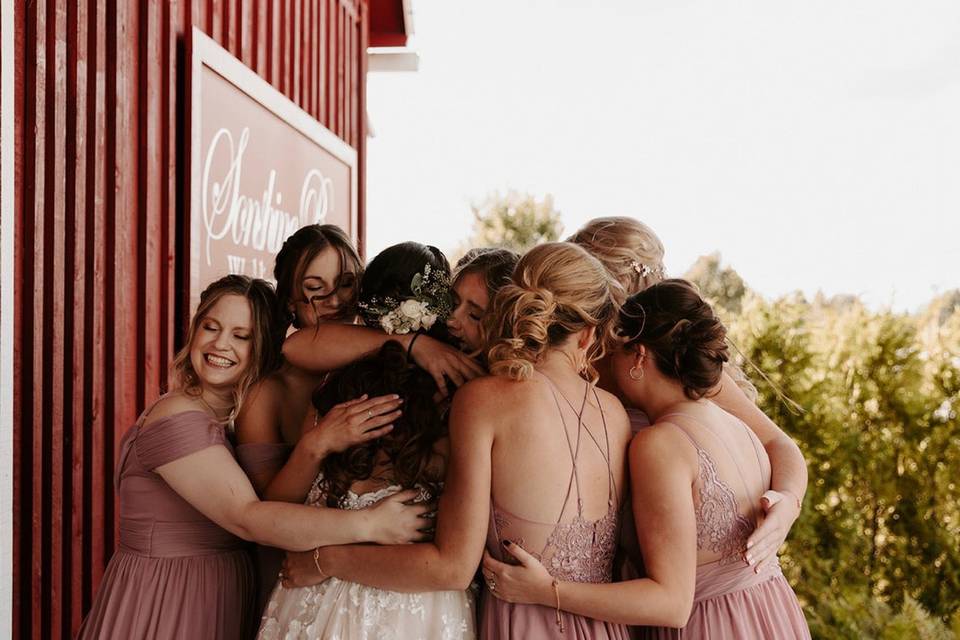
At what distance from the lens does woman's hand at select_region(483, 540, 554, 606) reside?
225 cm

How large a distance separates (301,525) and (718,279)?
32.4 m

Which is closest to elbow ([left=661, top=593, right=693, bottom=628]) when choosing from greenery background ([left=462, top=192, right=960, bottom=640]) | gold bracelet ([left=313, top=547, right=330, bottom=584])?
gold bracelet ([left=313, top=547, right=330, bottom=584])

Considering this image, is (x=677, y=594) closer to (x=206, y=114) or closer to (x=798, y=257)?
(x=206, y=114)

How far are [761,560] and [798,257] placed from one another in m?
28.0

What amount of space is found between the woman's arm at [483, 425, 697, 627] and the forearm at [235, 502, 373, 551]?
16.2 inches

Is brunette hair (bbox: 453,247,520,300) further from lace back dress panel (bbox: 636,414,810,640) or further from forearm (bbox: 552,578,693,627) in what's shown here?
forearm (bbox: 552,578,693,627)

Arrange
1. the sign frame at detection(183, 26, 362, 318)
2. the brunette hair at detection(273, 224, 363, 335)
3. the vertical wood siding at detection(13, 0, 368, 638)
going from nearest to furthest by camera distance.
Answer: the brunette hair at detection(273, 224, 363, 335) < the vertical wood siding at detection(13, 0, 368, 638) < the sign frame at detection(183, 26, 362, 318)

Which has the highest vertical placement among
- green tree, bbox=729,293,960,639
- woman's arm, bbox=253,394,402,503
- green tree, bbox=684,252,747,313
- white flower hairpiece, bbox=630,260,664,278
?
green tree, bbox=684,252,747,313

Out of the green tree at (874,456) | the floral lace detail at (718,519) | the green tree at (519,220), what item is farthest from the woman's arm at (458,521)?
the green tree at (519,220)

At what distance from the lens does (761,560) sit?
2.47m

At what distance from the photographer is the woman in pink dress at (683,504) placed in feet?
7.42

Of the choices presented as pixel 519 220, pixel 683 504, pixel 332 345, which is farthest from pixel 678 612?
pixel 519 220

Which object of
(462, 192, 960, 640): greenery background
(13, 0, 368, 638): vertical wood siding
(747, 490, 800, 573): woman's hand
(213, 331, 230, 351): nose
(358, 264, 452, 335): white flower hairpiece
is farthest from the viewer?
(462, 192, 960, 640): greenery background

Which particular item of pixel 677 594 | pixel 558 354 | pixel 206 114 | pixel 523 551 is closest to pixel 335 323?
pixel 558 354
